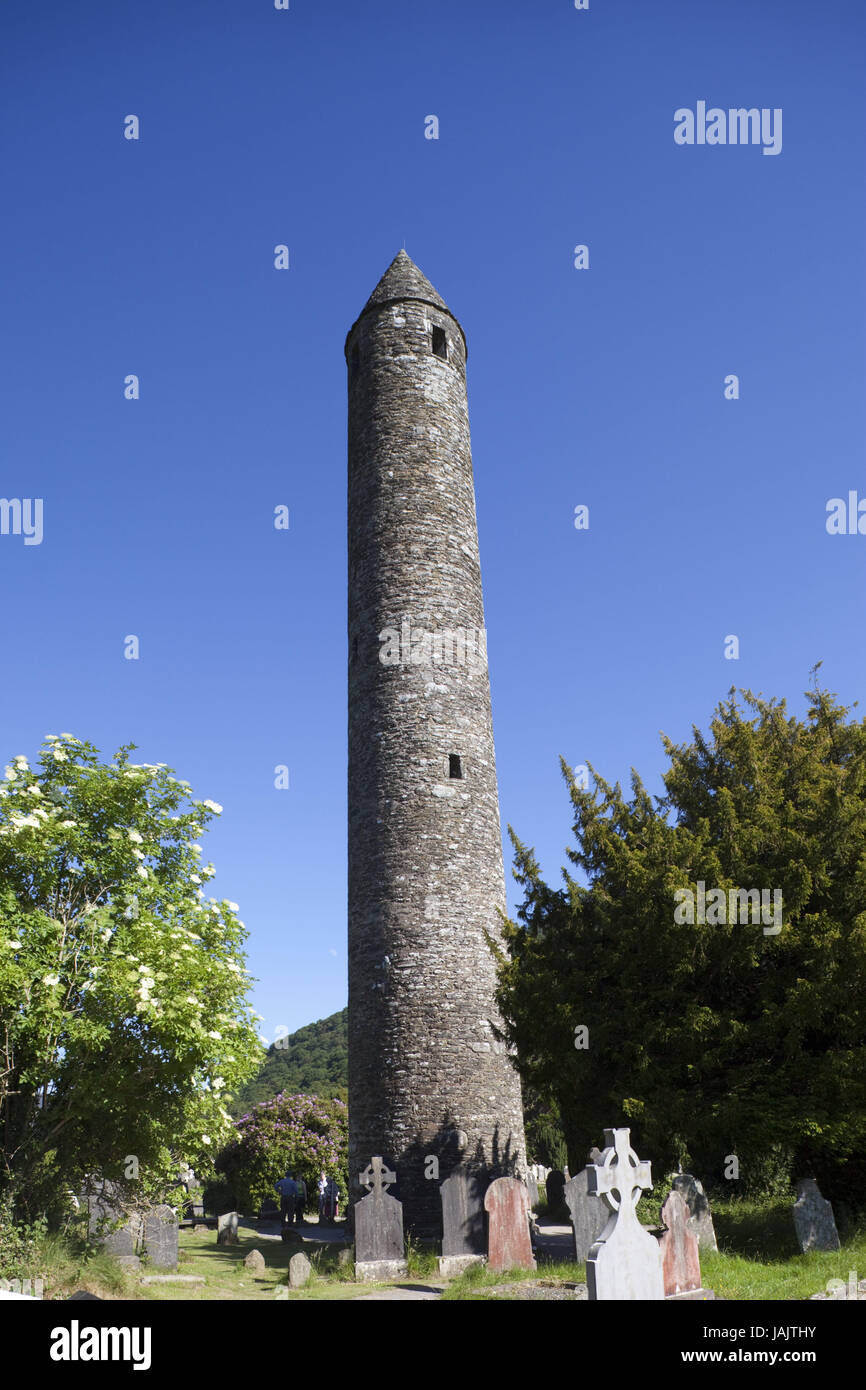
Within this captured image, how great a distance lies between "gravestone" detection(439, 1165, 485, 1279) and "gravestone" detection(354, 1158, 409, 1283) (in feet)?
2.37

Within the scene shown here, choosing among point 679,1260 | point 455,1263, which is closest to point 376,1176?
point 455,1263

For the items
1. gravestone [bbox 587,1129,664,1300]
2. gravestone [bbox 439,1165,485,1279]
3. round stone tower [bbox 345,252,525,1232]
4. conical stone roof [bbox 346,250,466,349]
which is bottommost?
gravestone [bbox 439,1165,485,1279]

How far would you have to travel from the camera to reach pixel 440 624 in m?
19.8

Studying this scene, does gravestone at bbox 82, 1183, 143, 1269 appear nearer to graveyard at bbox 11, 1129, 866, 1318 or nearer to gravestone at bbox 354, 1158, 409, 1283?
graveyard at bbox 11, 1129, 866, 1318

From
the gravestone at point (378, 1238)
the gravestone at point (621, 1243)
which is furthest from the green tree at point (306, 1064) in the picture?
the gravestone at point (621, 1243)

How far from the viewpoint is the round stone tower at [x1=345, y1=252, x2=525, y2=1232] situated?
54.4 feet

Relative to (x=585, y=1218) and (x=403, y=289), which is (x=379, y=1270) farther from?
(x=403, y=289)

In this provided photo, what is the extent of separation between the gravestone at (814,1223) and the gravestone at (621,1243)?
4.78m

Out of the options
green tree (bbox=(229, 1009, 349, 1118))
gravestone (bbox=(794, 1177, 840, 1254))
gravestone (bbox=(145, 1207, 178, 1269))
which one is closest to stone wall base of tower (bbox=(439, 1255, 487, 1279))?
gravestone (bbox=(794, 1177, 840, 1254))

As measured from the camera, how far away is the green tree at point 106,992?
1129 cm

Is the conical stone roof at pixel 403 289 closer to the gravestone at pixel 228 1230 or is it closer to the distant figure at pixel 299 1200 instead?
the gravestone at pixel 228 1230

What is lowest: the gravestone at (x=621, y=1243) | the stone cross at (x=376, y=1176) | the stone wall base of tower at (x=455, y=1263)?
the stone wall base of tower at (x=455, y=1263)
